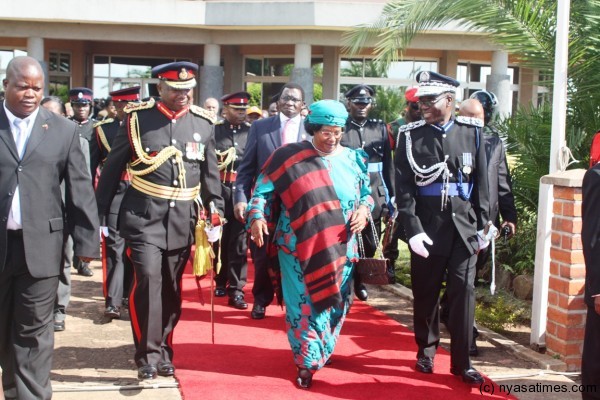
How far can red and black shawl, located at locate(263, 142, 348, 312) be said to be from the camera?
19.0ft

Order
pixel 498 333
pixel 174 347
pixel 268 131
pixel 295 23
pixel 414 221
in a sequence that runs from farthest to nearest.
Result: pixel 295 23, pixel 268 131, pixel 498 333, pixel 174 347, pixel 414 221

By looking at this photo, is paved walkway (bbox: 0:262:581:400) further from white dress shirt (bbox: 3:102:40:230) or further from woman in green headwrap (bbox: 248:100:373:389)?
white dress shirt (bbox: 3:102:40:230)

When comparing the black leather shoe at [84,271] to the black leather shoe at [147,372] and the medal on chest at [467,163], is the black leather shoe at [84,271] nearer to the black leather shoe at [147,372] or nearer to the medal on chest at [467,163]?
the black leather shoe at [147,372]

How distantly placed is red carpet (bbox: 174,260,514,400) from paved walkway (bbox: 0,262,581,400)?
27 centimetres

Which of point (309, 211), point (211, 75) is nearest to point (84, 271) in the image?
point (309, 211)

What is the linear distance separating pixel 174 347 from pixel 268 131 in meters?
2.30

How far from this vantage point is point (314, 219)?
19.1 feet

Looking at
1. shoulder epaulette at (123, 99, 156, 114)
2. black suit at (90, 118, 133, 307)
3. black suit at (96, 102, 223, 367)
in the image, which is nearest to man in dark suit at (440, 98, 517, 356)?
Answer: black suit at (96, 102, 223, 367)

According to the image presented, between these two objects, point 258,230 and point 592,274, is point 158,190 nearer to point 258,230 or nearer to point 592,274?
point 258,230

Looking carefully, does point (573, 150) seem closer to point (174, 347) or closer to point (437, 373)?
point (437, 373)

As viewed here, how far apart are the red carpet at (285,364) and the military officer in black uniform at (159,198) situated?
396 millimetres

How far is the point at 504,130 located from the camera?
8750 mm

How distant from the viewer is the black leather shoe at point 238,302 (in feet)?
27.5

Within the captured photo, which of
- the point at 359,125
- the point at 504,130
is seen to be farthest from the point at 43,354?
the point at 504,130
